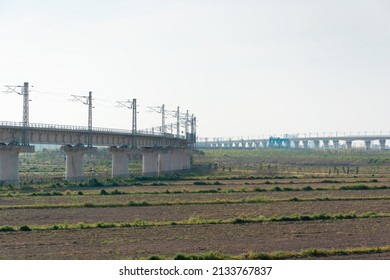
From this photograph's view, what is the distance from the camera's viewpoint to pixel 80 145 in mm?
76625

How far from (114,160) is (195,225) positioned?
182 ft

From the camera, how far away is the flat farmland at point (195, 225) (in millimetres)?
23406

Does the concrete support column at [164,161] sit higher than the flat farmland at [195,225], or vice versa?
the concrete support column at [164,161]

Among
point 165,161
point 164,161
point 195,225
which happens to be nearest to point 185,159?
point 165,161

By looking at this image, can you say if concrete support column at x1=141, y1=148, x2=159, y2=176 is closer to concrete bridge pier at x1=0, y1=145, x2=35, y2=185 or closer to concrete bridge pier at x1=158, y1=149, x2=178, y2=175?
concrete bridge pier at x1=158, y1=149, x2=178, y2=175

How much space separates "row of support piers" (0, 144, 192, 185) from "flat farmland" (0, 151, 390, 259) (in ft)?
31.1

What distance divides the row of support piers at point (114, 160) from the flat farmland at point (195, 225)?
31.1ft

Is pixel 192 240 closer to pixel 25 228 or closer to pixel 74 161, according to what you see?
pixel 25 228

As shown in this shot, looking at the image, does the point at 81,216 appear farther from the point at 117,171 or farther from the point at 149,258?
the point at 117,171

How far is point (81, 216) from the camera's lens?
36.6 meters

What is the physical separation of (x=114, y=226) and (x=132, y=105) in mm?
60985

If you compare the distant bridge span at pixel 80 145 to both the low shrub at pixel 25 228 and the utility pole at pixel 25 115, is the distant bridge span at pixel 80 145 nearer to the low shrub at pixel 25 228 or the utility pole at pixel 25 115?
the utility pole at pixel 25 115

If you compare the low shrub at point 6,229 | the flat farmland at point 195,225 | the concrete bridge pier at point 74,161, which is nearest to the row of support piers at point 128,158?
the concrete bridge pier at point 74,161
